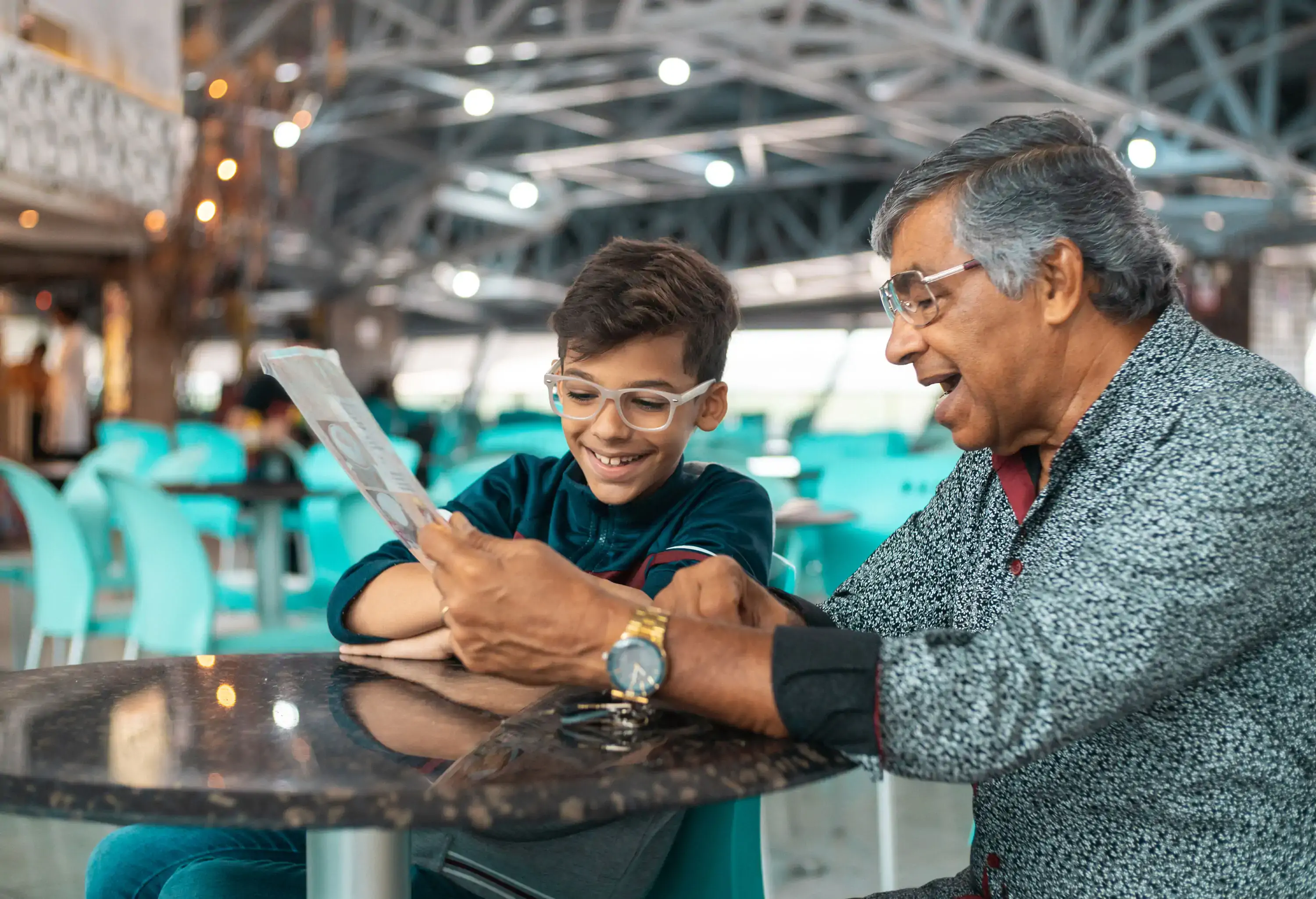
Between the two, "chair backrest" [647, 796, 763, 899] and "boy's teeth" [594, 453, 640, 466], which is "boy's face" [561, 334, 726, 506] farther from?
→ "chair backrest" [647, 796, 763, 899]

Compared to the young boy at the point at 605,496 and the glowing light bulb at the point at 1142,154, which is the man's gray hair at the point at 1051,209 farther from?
the glowing light bulb at the point at 1142,154

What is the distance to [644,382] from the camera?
1.71 metres

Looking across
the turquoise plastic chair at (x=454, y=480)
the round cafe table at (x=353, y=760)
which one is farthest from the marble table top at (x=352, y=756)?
the turquoise plastic chair at (x=454, y=480)

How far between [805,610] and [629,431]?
0.38m

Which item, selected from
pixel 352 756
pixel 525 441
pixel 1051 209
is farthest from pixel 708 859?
pixel 525 441

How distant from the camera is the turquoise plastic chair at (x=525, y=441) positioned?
5.68m

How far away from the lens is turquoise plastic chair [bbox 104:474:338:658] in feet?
10.5

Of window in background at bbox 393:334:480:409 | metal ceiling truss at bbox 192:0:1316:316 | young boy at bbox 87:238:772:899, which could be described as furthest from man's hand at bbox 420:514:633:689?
window in background at bbox 393:334:480:409

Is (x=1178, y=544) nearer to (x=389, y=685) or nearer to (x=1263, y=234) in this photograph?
(x=389, y=685)

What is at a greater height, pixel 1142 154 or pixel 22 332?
pixel 22 332

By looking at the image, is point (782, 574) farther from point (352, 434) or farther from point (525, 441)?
point (525, 441)

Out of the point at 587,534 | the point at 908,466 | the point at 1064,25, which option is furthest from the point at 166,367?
the point at 587,534

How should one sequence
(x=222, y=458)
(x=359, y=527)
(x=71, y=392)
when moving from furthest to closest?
(x=71, y=392) → (x=222, y=458) → (x=359, y=527)

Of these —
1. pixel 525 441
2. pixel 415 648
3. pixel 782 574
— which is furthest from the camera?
pixel 525 441
